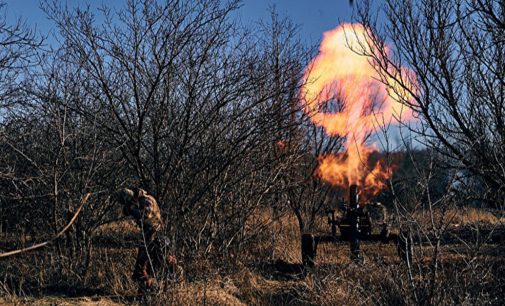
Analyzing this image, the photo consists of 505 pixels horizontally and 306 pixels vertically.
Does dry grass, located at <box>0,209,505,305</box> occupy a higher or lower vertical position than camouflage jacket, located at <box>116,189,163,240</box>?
lower

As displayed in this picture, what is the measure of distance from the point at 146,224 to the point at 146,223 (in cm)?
3

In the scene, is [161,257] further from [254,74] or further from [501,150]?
[501,150]

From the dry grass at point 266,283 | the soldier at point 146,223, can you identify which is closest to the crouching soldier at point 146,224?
the soldier at point 146,223

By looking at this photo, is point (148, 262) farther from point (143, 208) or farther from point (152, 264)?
point (143, 208)

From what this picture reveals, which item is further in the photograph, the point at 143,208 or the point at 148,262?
the point at 148,262

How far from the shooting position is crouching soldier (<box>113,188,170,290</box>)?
22.3 feet

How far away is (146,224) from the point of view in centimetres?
700

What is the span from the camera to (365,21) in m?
8.70

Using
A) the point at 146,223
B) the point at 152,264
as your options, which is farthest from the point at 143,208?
the point at 152,264

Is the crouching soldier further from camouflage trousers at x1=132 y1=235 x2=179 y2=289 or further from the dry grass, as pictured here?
the dry grass

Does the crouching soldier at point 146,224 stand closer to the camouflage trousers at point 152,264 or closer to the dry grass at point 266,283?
the camouflage trousers at point 152,264

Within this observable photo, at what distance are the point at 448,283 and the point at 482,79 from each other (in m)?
2.97

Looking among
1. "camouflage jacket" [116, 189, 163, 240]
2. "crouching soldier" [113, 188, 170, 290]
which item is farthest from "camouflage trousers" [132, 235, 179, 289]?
"camouflage jacket" [116, 189, 163, 240]

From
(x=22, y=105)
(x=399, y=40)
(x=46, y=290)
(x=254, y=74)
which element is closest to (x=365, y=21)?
(x=399, y=40)
